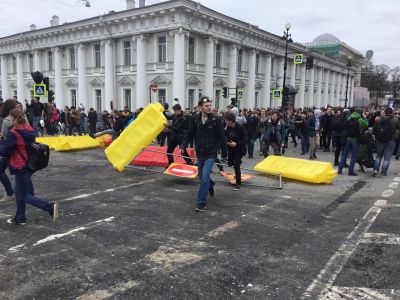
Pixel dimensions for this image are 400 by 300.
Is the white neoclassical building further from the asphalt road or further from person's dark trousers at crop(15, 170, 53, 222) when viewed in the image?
person's dark trousers at crop(15, 170, 53, 222)

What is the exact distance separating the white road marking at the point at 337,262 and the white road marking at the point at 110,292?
1.73 meters

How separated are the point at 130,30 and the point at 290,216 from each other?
89.5ft

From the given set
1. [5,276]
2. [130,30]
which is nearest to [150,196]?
[5,276]

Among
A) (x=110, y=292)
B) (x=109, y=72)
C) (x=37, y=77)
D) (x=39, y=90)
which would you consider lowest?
(x=110, y=292)

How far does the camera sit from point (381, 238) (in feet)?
17.1

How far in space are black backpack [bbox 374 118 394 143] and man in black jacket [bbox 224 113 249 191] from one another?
3.96 m

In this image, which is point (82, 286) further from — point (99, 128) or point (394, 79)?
point (394, 79)

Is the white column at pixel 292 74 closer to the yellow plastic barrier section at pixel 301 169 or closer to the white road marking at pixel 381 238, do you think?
the yellow plastic barrier section at pixel 301 169

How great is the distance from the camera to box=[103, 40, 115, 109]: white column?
3188 cm

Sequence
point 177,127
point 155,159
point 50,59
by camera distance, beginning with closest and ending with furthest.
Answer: point 177,127
point 155,159
point 50,59

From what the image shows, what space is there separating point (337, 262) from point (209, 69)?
27610 mm

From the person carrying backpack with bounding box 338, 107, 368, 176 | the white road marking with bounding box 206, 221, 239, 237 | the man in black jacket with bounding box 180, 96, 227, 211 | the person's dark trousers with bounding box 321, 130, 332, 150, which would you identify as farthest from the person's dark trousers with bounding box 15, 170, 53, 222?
the person's dark trousers with bounding box 321, 130, 332, 150

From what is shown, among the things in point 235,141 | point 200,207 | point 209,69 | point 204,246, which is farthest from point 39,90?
point 209,69

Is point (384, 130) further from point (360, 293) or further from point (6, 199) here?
point (6, 199)
